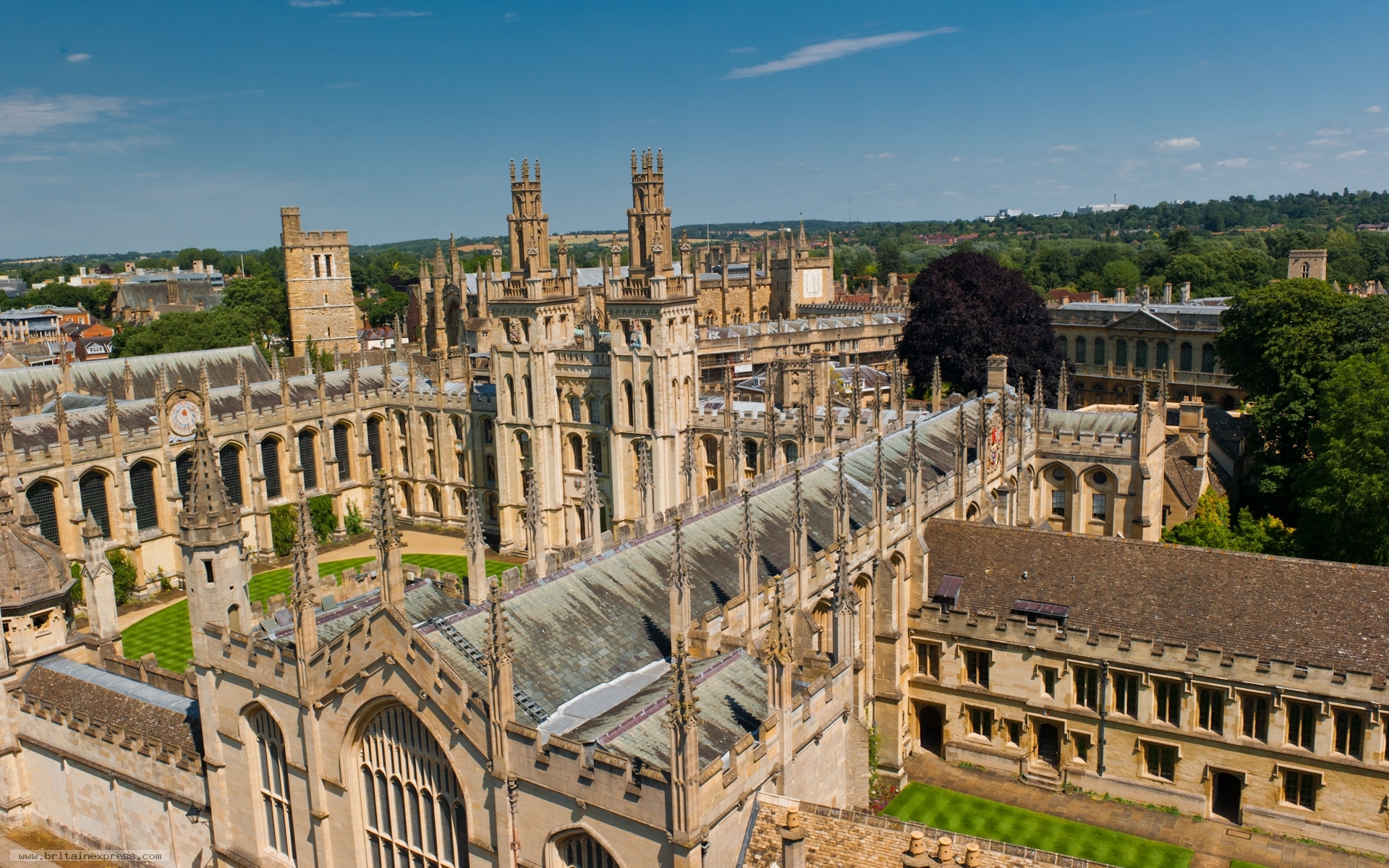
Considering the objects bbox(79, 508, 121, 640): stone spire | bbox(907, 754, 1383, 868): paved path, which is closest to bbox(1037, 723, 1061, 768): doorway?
bbox(907, 754, 1383, 868): paved path

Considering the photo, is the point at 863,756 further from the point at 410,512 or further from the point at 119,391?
the point at 119,391

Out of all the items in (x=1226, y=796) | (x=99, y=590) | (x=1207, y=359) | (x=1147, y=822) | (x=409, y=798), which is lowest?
(x=1147, y=822)

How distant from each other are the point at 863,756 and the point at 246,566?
50.2ft

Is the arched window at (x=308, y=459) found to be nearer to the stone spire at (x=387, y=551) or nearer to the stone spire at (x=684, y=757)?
the stone spire at (x=387, y=551)

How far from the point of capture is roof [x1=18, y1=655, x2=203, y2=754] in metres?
26.1

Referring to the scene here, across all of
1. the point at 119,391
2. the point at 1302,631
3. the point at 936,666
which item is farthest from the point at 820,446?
the point at 119,391

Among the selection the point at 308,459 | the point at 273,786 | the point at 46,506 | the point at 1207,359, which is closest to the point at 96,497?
the point at 46,506

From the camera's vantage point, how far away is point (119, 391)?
58.2 m

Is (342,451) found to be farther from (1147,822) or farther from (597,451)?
(1147,822)

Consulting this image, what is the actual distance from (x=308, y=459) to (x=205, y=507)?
35425mm

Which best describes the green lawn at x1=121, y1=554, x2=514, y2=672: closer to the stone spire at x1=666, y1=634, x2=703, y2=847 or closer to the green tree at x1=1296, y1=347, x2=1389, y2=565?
the stone spire at x1=666, y1=634, x2=703, y2=847

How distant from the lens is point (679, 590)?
73.1 feet

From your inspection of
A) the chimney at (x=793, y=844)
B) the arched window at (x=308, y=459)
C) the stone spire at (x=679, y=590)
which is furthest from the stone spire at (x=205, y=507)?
the arched window at (x=308, y=459)

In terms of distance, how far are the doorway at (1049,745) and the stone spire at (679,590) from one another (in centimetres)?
1410
